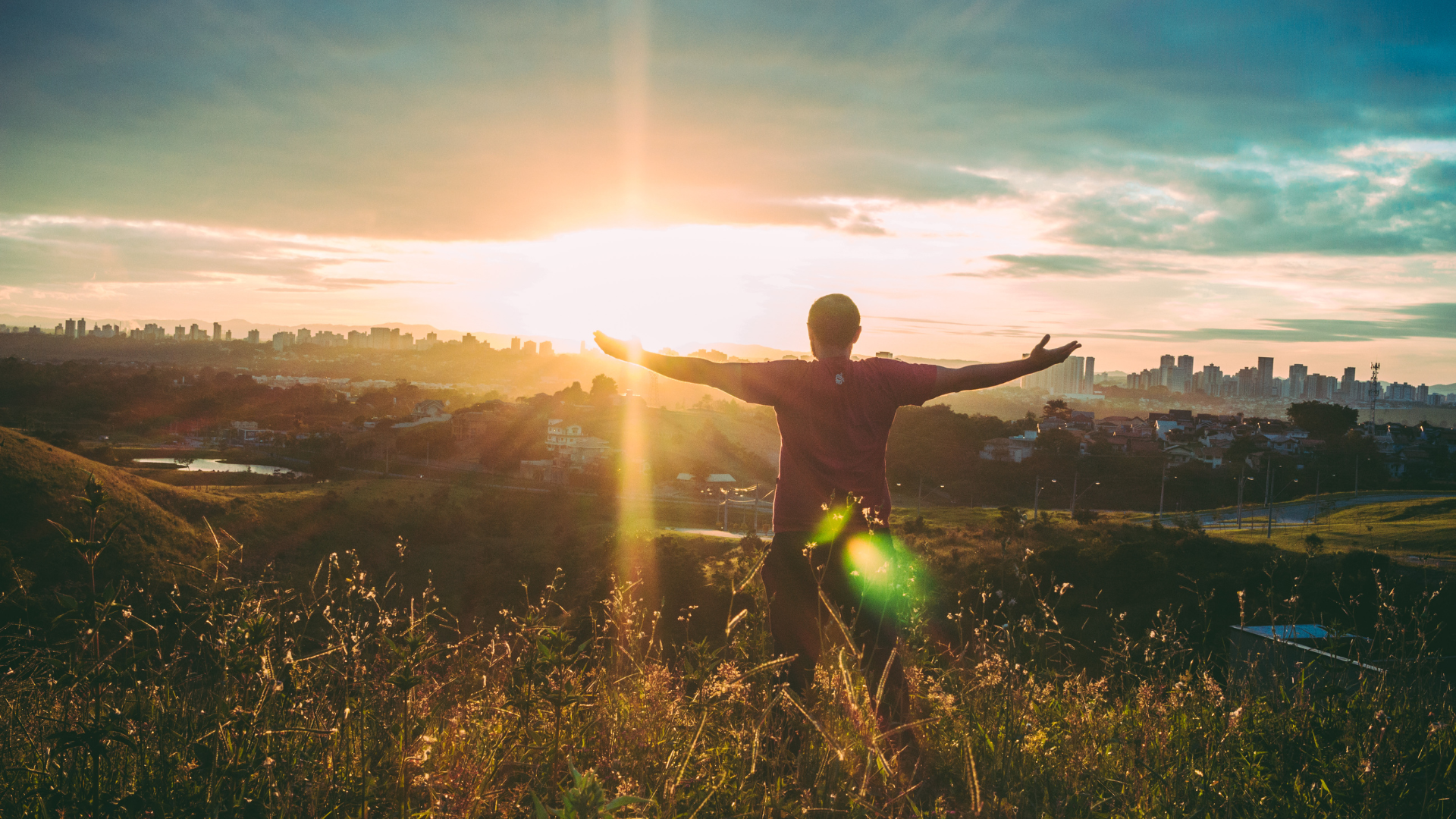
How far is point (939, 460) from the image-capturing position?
5844 cm

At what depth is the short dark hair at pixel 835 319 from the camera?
123 inches

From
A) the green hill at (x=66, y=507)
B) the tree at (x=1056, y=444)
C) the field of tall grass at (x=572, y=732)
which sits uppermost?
the field of tall grass at (x=572, y=732)

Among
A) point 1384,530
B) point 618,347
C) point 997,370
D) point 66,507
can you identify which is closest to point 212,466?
point 66,507

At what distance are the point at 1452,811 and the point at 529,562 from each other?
36.1 m

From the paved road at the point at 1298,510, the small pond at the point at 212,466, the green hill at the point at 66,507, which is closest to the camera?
the green hill at the point at 66,507

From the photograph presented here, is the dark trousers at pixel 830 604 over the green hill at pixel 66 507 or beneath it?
over

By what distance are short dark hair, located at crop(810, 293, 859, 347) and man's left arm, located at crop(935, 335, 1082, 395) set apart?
1.34 feet

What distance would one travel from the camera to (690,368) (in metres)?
3.21

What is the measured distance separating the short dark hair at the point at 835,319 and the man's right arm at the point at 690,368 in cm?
38

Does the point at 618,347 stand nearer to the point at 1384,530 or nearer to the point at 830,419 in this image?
the point at 830,419

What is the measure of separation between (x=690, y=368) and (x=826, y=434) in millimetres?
655

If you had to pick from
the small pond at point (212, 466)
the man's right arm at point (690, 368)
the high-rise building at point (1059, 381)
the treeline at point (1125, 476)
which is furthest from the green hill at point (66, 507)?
the high-rise building at point (1059, 381)

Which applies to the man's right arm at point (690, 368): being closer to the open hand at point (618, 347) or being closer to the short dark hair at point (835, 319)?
the open hand at point (618, 347)

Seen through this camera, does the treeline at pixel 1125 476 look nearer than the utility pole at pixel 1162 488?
No
